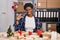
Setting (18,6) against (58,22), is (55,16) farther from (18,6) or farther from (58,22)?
(18,6)

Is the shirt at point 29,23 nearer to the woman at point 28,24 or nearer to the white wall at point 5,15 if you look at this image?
the woman at point 28,24

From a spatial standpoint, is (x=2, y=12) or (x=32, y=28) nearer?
(x=32, y=28)

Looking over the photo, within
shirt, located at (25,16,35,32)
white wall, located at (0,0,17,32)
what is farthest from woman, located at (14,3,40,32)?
white wall, located at (0,0,17,32)

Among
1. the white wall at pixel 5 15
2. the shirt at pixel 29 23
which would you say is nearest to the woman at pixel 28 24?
the shirt at pixel 29 23

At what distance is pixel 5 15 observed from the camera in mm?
4992

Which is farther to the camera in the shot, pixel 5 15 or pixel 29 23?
pixel 5 15

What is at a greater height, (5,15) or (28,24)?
(5,15)

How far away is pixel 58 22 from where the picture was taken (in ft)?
16.5

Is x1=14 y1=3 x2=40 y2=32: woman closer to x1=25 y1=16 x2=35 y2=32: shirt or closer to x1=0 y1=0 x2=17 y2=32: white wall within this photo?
x1=25 y1=16 x2=35 y2=32: shirt

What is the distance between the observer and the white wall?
16.2ft

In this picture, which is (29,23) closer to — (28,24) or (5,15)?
(28,24)

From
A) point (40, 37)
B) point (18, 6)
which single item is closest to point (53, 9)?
point (18, 6)

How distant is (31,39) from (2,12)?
7.71ft

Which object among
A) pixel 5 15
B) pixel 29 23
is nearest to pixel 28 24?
pixel 29 23
